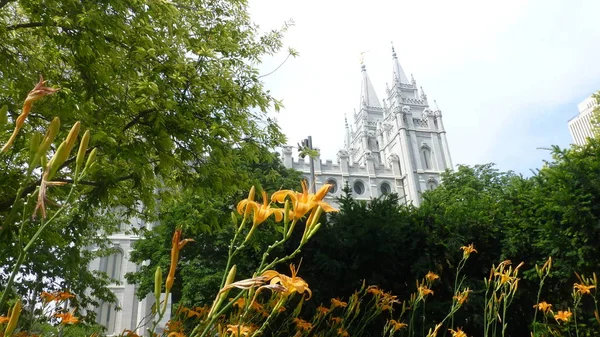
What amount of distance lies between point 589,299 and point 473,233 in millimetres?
1902

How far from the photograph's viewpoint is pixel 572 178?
6246 millimetres

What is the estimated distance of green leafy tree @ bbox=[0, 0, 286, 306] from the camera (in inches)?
158

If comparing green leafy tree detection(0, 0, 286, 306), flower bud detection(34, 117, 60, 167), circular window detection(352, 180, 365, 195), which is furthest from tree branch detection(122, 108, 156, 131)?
circular window detection(352, 180, 365, 195)

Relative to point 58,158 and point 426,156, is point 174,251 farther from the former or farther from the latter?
point 426,156

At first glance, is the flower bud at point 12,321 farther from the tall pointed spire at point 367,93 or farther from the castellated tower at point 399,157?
the tall pointed spire at point 367,93

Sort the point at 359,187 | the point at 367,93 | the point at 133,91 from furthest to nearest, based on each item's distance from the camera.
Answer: the point at 367,93, the point at 359,187, the point at 133,91

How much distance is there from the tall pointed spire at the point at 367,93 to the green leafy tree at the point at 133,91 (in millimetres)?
57295

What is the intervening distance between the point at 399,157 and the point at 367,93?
2061 cm

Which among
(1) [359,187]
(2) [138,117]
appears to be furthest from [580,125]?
(2) [138,117]

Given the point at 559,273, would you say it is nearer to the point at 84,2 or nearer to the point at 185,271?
the point at 84,2

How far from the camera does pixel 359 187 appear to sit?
4472cm

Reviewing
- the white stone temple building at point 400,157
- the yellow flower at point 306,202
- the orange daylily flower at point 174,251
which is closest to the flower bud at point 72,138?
the orange daylily flower at point 174,251

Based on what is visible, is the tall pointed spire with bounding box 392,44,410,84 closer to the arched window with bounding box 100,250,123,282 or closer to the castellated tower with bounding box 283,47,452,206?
the castellated tower with bounding box 283,47,452,206

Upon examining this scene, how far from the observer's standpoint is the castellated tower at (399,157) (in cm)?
4384
